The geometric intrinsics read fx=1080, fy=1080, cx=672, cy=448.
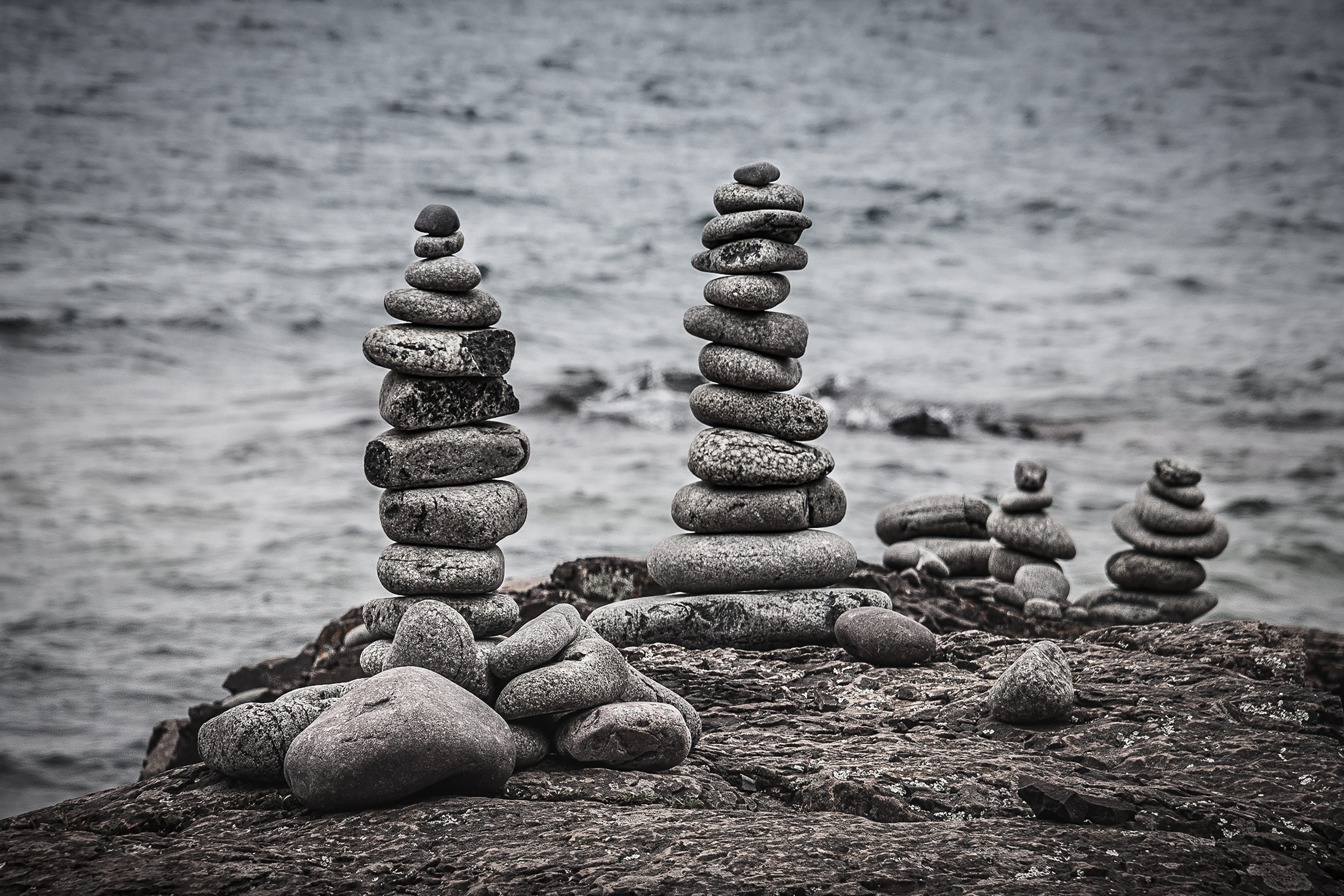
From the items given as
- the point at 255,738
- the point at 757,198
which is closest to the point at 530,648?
the point at 255,738

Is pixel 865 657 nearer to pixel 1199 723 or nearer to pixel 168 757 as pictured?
pixel 1199 723

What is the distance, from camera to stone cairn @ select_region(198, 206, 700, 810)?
17.6 ft

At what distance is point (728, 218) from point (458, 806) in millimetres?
5001

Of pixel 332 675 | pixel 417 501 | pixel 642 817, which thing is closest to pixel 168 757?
pixel 332 675

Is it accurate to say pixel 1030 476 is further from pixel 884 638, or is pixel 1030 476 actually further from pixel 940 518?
pixel 884 638

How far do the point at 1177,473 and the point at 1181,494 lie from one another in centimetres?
20

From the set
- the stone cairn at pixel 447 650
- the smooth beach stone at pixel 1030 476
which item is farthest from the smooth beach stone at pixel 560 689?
the smooth beach stone at pixel 1030 476

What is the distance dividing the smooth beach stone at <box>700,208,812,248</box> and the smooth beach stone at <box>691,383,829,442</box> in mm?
1199

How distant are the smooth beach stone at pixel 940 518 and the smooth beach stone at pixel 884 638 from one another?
13.0ft

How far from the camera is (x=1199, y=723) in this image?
6625 millimetres

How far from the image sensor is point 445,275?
698cm

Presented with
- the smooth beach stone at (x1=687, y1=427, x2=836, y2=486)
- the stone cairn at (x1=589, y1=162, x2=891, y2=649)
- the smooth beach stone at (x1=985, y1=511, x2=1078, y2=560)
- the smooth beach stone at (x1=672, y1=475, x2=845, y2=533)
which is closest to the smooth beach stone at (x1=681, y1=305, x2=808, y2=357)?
the stone cairn at (x1=589, y1=162, x2=891, y2=649)

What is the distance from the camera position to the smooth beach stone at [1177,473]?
34.9 feet

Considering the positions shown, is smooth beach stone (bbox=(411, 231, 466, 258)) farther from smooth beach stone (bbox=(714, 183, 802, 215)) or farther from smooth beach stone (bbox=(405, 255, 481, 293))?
smooth beach stone (bbox=(714, 183, 802, 215))
